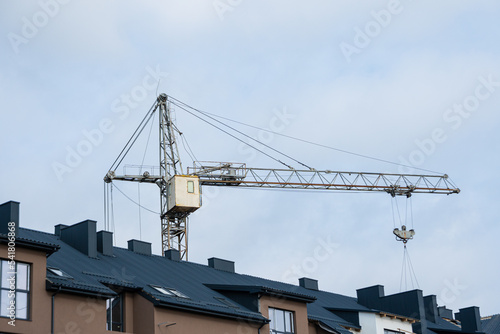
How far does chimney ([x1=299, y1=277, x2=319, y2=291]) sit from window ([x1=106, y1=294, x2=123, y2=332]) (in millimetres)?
21760

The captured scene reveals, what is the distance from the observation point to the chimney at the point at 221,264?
173 ft

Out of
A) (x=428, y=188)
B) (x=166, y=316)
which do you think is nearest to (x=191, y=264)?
(x=166, y=316)

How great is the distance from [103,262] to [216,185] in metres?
50.0

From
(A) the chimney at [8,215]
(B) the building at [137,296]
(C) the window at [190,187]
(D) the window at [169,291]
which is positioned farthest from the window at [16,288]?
(C) the window at [190,187]

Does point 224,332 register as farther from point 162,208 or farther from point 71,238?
point 162,208

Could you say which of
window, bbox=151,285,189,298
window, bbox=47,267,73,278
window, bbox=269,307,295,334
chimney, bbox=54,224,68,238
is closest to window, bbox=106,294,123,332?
window, bbox=47,267,73,278

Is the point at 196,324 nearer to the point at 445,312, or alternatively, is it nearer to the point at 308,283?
the point at 308,283

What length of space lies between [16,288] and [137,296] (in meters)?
6.58

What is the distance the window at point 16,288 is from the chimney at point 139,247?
14.0 meters

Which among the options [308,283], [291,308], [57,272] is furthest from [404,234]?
[57,272]

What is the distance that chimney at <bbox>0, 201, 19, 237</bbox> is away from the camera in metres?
36.6

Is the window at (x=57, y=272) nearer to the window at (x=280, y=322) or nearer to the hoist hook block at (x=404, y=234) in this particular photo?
the window at (x=280, y=322)

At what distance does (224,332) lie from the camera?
135ft

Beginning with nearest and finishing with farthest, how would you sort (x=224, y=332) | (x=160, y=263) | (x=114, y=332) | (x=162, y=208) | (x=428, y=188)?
1. (x=114, y=332)
2. (x=224, y=332)
3. (x=160, y=263)
4. (x=162, y=208)
5. (x=428, y=188)
